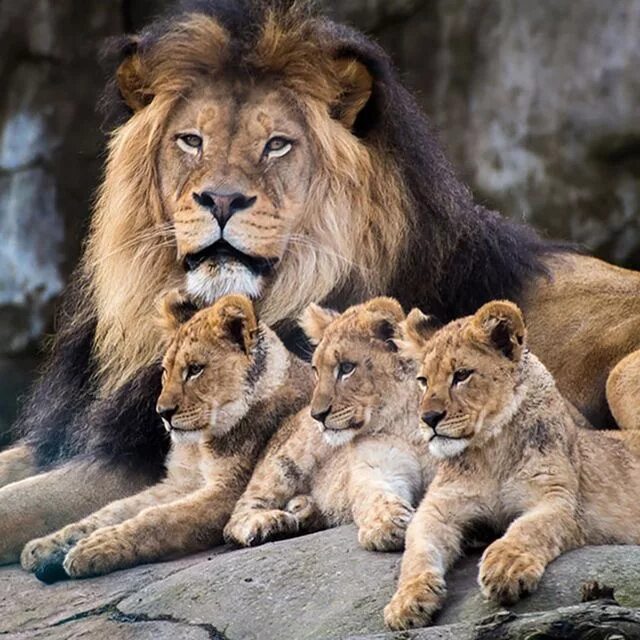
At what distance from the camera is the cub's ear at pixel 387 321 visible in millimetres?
5238

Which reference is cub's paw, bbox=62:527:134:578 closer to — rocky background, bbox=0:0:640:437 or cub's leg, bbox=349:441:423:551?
cub's leg, bbox=349:441:423:551

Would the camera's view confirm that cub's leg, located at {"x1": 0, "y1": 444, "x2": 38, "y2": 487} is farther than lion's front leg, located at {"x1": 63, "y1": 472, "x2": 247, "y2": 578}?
Yes

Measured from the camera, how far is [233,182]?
5.66 meters

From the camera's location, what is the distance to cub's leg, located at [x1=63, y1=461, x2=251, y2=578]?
525cm

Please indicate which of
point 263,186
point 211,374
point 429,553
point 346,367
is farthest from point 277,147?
point 429,553

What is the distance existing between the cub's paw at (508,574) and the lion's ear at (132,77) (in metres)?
2.35

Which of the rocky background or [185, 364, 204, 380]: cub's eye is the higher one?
the rocky background

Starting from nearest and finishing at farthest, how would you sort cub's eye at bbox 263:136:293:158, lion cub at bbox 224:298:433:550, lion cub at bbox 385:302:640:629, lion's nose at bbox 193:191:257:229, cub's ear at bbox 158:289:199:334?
lion cub at bbox 385:302:640:629, lion cub at bbox 224:298:433:550, lion's nose at bbox 193:191:257:229, cub's ear at bbox 158:289:199:334, cub's eye at bbox 263:136:293:158

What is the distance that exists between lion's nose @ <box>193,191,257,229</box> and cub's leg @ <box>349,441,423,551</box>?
0.88 m

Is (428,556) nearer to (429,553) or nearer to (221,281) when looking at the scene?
(429,553)

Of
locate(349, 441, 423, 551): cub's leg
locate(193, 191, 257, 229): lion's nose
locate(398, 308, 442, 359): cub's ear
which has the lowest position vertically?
locate(349, 441, 423, 551): cub's leg

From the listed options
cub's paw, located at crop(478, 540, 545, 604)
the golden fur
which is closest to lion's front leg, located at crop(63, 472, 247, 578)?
the golden fur

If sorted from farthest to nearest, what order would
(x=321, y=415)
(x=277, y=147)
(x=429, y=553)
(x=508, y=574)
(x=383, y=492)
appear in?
(x=277, y=147), (x=321, y=415), (x=383, y=492), (x=429, y=553), (x=508, y=574)

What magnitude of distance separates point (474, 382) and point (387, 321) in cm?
66
